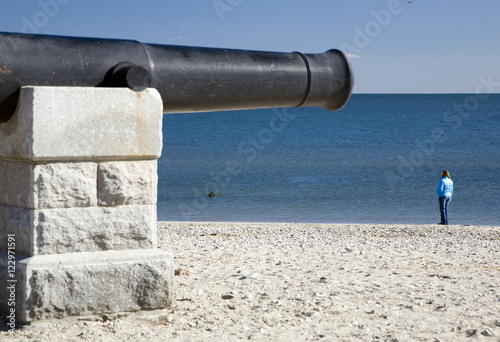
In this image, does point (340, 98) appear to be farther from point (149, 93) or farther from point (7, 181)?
point (7, 181)

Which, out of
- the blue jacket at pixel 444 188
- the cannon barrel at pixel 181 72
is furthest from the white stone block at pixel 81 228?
the blue jacket at pixel 444 188

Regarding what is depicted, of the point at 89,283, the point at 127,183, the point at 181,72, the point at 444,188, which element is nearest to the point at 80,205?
the point at 127,183

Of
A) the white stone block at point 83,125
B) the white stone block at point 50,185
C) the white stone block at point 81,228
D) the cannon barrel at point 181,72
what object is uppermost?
the cannon barrel at point 181,72

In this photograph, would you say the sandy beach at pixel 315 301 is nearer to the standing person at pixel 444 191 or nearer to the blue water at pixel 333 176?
the standing person at pixel 444 191

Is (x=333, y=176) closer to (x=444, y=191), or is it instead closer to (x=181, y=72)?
(x=444, y=191)

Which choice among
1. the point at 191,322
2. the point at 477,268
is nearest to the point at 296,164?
the point at 477,268

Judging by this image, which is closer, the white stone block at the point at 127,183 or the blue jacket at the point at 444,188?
the white stone block at the point at 127,183

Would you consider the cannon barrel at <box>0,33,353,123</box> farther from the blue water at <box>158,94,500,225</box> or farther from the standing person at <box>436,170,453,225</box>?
the blue water at <box>158,94,500,225</box>

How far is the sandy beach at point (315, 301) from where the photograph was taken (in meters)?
3.82

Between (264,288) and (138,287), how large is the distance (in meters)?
1.43

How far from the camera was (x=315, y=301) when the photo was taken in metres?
4.60

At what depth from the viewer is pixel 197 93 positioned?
14.0ft

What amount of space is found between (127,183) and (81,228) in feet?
1.32

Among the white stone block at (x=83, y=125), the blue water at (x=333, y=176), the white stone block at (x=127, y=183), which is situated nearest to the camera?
the white stone block at (x=83, y=125)
